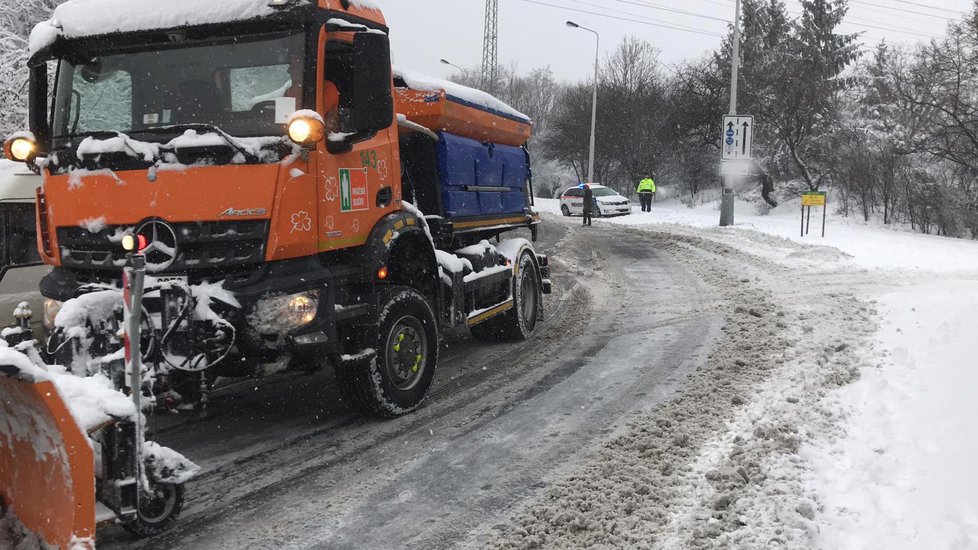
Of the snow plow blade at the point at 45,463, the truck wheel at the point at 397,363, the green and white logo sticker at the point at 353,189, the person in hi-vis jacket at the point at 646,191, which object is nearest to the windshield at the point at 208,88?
the green and white logo sticker at the point at 353,189

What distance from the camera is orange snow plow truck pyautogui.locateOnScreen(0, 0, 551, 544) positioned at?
424 centimetres

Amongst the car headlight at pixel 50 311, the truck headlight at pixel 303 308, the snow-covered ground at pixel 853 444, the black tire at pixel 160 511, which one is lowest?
the black tire at pixel 160 511

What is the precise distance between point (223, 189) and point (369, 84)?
3.99ft

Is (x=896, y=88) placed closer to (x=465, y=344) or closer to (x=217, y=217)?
(x=465, y=344)

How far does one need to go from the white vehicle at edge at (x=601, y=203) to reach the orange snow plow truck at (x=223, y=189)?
25.5m

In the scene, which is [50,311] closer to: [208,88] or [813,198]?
[208,88]

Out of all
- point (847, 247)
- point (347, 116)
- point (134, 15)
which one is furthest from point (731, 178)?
point (134, 15)

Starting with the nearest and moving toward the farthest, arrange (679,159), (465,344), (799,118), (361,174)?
1. (361,174)
2. (465,344)
3. (799,118)
4. (679,159)

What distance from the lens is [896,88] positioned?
992 inches

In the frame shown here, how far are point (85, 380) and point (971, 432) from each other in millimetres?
4685

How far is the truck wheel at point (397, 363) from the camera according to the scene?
518 cm

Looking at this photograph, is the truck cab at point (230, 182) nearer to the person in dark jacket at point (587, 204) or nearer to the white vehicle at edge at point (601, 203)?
the person in dark jacket at point (587, 204)

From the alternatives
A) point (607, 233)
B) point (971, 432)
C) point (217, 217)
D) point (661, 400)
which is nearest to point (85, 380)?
point (217, 217)

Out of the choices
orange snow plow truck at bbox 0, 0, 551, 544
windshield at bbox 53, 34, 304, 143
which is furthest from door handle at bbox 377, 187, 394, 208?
windshield at bbox 53, 34, 304, 143
